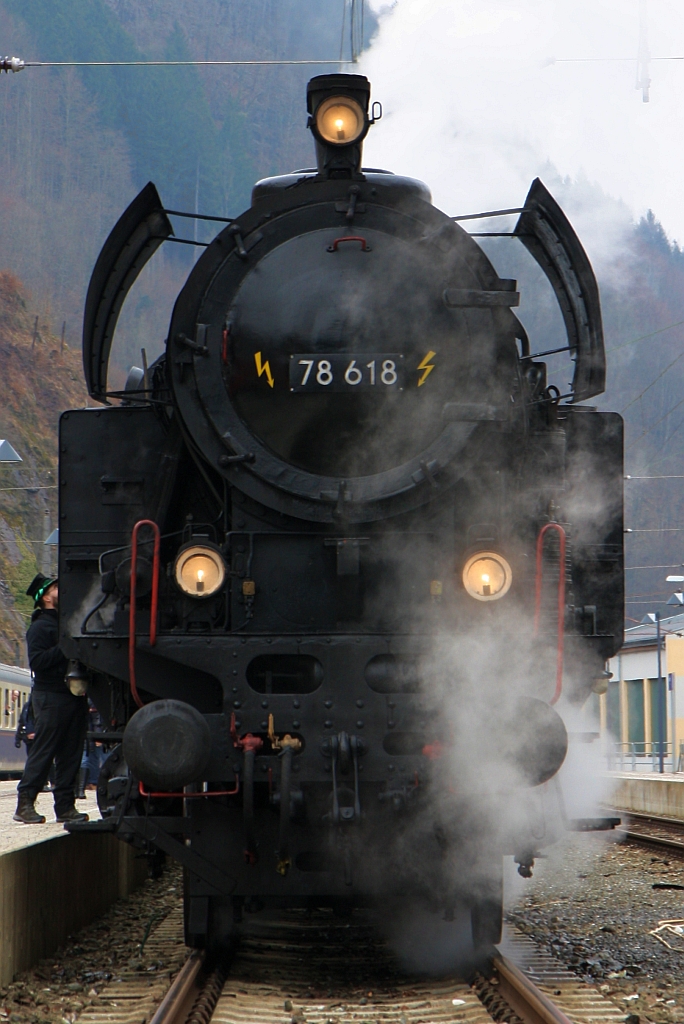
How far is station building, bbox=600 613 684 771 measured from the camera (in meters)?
27.9

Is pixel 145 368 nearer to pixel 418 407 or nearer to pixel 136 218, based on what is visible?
pixel 136 218

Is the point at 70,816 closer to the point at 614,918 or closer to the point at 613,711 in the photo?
the point at 614,918

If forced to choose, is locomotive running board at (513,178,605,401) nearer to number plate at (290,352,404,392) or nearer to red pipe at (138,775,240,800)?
number plate at (290,352,404,392)

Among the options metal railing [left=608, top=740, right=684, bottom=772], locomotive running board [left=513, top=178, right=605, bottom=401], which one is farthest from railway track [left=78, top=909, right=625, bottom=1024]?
metal railing [left=608, top=740, right=684, bottom=772]

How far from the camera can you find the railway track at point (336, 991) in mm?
4242

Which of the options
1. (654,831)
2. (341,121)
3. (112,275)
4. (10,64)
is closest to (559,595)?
(341,121)

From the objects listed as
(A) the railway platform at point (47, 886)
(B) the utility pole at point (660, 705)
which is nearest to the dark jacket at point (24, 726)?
(A) the railway platform at point (47, 886)

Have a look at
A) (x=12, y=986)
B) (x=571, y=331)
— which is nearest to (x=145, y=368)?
(x=571, y=331)

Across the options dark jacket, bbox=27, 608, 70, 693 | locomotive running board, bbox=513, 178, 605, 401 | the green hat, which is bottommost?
dark jacket, bbox=27, 608, 70, 693

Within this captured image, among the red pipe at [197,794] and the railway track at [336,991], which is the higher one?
the red pipe at [197,794]

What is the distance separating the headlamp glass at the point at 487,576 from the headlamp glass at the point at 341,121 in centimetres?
188

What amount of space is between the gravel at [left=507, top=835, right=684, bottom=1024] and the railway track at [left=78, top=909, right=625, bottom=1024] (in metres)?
0.15

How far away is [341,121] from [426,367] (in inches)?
45.0

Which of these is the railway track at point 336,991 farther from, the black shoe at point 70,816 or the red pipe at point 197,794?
the black shoe at point 70,816
